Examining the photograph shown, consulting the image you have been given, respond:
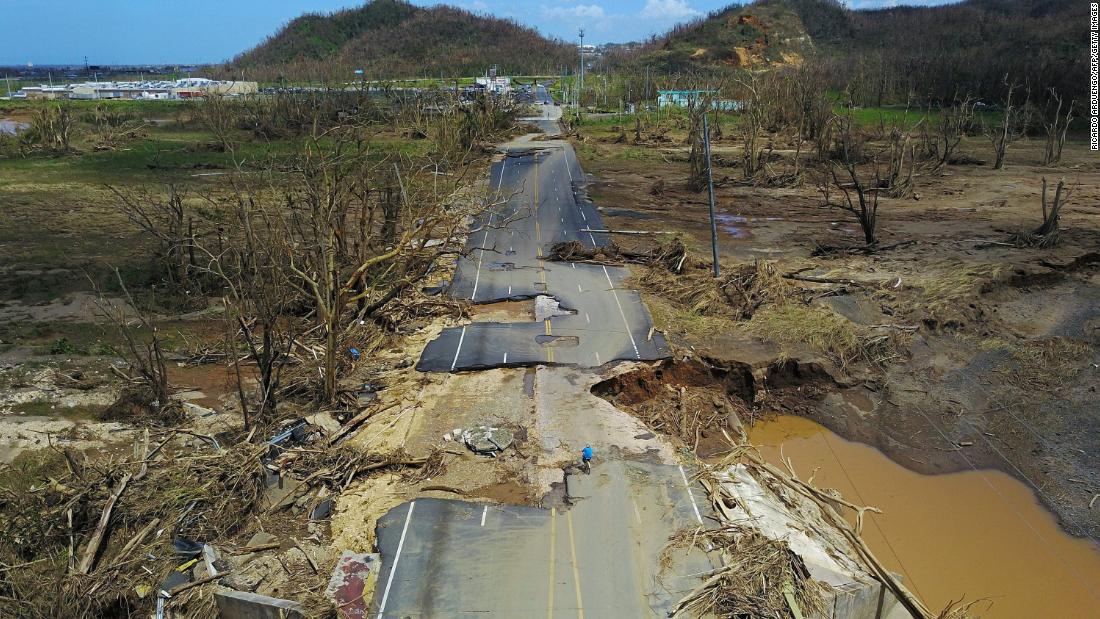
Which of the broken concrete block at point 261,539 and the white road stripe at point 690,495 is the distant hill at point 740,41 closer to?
the white road stripe at point 690,495

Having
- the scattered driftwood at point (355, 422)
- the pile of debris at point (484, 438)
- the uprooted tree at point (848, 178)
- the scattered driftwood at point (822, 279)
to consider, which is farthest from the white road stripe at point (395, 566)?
the uprooted tree at point (848, 178)

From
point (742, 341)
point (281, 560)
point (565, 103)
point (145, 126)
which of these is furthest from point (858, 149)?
point (145, 126)

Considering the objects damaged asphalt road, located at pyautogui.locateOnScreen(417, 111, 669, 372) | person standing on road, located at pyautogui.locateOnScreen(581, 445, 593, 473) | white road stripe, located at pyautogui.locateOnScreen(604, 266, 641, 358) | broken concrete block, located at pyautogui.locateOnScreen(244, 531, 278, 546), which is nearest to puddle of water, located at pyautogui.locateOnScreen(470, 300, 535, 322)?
damaged asphalt road, located at pyautogui.locateOnScreen(417, 111, 669, 372)

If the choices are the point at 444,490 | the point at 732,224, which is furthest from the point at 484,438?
the point at 732,224

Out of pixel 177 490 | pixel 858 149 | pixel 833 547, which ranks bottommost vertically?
pixel 833 547

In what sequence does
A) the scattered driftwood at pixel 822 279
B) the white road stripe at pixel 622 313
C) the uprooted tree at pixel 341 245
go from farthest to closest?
the scattered driftwood at pixel 822 279 → the white road stripe at pixel 622 313 → the uprooted tree at pixel 341 245

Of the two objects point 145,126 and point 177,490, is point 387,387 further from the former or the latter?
point 145,126

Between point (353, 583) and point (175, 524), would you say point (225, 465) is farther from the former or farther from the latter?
point (353, 583)
